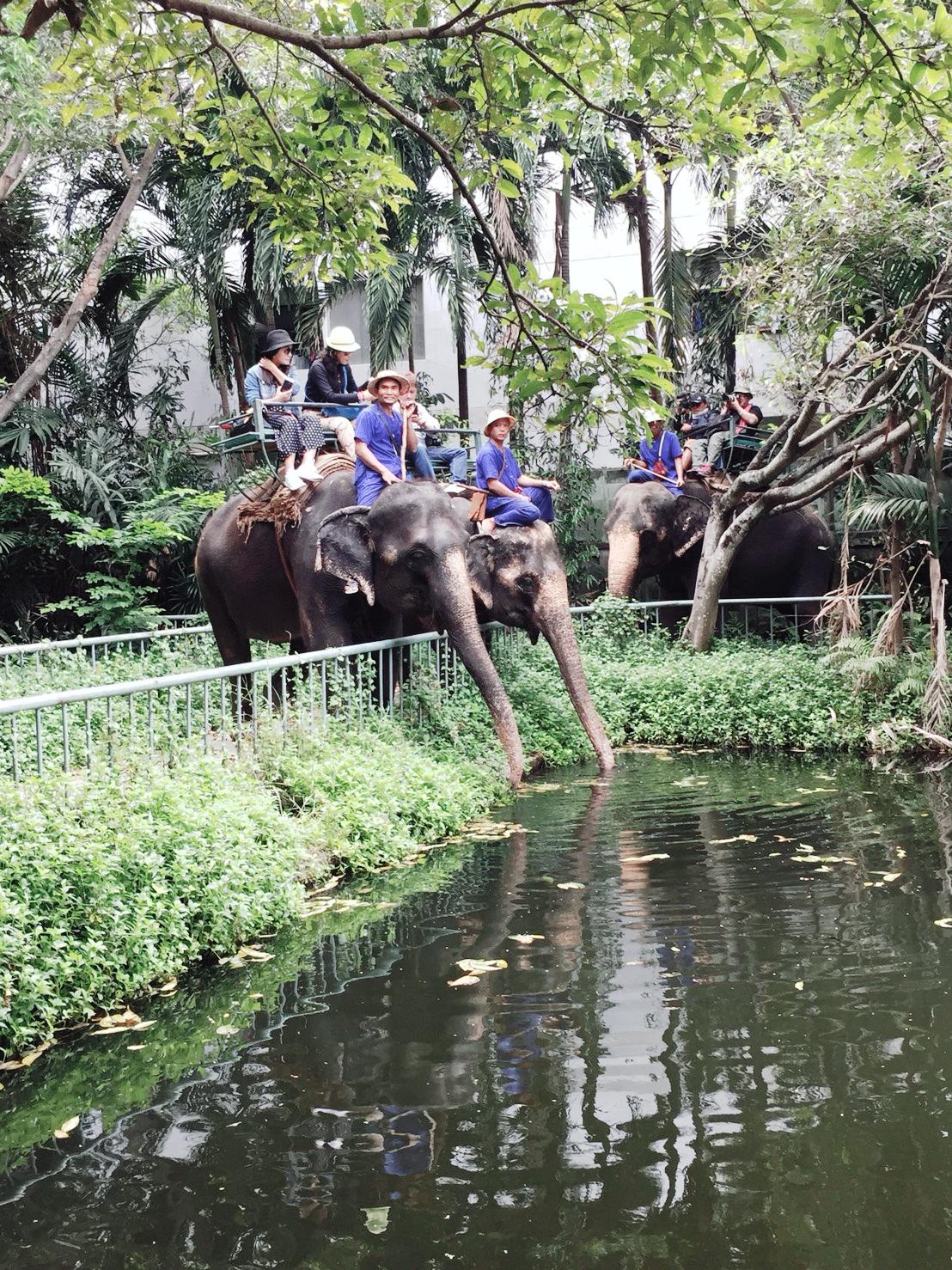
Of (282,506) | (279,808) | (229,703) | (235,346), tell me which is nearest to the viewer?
(279,808)

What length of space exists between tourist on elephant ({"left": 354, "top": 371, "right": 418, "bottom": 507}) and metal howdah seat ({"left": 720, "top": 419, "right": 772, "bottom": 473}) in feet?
23.8

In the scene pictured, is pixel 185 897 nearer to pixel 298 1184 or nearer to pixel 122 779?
pixel 122 779

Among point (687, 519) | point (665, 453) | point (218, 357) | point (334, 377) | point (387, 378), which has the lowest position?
point (687, 519)

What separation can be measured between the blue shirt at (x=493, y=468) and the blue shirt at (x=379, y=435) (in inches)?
32.3

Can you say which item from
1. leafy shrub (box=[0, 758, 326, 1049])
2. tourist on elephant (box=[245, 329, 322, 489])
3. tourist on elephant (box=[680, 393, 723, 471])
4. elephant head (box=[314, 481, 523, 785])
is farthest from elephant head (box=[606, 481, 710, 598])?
leafy shrub (box=[0, 758, 326, 1049])

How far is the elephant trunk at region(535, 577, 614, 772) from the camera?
32.1ft

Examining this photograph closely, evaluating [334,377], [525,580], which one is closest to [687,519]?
[334,377]

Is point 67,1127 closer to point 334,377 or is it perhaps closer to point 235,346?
point 334,377

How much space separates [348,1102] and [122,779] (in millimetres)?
2435

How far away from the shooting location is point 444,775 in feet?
28.7

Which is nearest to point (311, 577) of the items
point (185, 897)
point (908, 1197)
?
point (185, 897)

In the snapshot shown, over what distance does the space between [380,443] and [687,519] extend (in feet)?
20.3

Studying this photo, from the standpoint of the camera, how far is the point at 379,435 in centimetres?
1002

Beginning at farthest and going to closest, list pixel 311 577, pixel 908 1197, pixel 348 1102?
pixel 311 577
pixel 348 1102
pixel 908 1197
